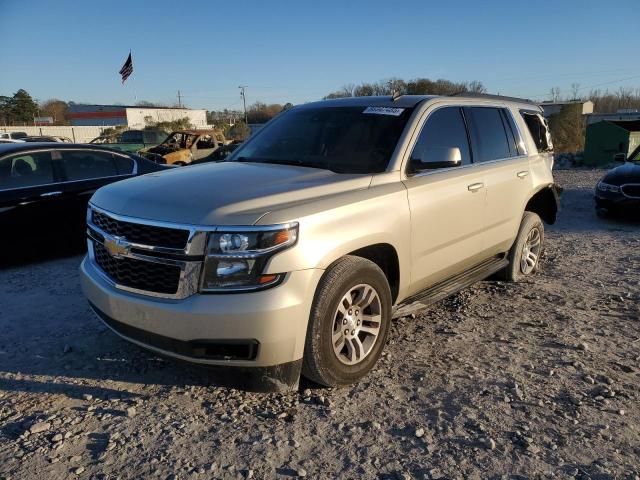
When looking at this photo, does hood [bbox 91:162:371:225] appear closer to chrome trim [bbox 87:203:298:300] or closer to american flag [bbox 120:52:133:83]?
chrome trim [bbox 87:203:298:300]

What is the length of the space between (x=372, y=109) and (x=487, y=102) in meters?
1.47

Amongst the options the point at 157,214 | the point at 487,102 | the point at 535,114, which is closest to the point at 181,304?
the point at 157,214

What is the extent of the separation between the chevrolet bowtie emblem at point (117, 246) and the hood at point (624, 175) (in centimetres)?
884

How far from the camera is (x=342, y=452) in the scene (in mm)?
2658

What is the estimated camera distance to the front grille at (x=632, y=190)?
28.6ft

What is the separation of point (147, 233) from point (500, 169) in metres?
3.33

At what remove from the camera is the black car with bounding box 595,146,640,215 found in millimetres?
8688

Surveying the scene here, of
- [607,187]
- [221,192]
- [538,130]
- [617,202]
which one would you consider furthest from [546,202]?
[221,192]

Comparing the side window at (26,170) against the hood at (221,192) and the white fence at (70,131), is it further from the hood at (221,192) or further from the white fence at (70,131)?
the white fence at (70,131)

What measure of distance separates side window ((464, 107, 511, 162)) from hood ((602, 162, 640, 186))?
17.1 ft

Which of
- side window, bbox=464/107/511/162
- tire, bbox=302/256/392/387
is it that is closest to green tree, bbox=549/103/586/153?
side window, bbox=464/107/511/162

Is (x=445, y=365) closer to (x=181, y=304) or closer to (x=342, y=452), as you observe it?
(x=342, y=452)

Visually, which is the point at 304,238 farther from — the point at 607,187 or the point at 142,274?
the point at 607,187

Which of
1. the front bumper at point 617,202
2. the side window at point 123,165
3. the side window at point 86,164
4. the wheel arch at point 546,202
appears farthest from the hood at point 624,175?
the side window at point 86,164
